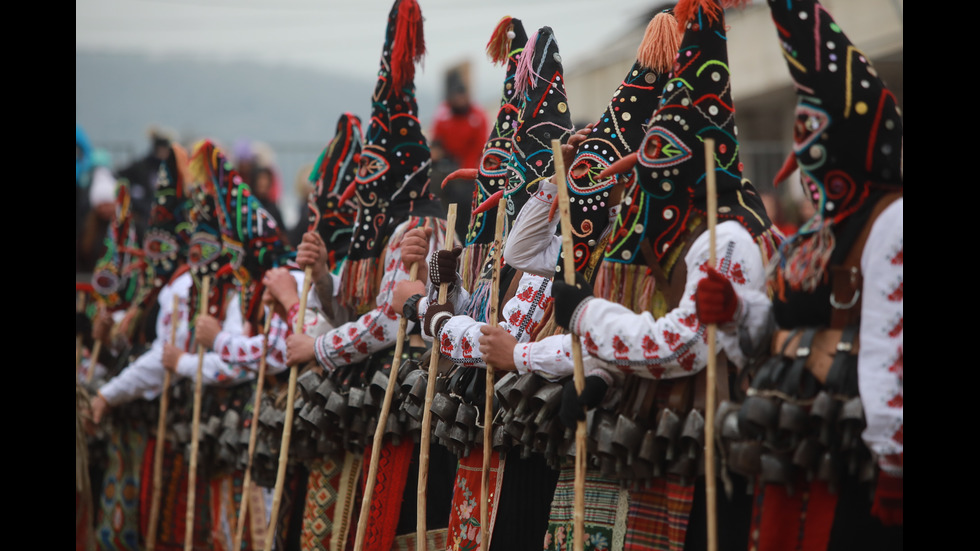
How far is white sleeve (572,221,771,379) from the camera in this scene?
347 cm

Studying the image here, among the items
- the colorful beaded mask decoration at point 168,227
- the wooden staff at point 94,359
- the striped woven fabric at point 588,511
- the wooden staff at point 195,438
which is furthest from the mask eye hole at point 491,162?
the wooden staff at point 94,359

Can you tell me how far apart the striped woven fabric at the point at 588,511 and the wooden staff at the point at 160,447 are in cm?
350

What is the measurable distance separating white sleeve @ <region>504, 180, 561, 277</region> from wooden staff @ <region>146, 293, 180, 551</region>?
3.14 meters

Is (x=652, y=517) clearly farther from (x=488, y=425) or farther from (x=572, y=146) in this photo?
(x=572, y=146)

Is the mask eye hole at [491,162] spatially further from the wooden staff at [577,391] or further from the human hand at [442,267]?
the wooden staff at [577,391]

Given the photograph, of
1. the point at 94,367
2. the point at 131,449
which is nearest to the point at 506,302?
the point at 131,449

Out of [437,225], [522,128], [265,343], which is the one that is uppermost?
[522,128]

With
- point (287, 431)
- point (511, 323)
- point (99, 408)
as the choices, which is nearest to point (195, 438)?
point (287, 431)

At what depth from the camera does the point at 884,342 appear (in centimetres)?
302

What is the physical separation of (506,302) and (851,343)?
1.78 metres

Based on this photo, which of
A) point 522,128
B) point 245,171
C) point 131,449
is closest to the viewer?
point 522,128

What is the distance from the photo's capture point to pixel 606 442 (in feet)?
12.1

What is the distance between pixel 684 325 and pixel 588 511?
2.76 ft

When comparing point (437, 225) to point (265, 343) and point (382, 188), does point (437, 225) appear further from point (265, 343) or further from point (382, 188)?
point (265, 343)
